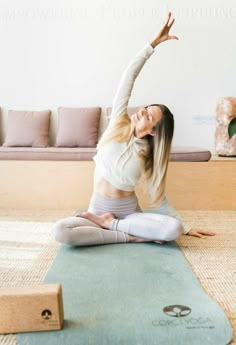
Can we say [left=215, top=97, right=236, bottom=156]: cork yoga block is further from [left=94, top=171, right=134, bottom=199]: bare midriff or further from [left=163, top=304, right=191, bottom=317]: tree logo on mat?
[left=163, top=304, right=191, bottom=317]: tree logo on mat

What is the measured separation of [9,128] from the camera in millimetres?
2924

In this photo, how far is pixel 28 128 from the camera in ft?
9.50

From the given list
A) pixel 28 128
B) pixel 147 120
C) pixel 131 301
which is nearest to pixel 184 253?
pixel 131 301

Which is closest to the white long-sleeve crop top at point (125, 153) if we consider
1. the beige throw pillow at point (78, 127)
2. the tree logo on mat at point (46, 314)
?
the tree logo on mat at point (46, 314)

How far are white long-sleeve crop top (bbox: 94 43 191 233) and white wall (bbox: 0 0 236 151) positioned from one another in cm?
139

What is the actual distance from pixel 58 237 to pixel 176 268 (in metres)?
0.55

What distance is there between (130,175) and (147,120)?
0.94 feet

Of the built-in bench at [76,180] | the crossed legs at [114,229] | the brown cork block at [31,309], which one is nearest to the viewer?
the brown cork block at [31,309]

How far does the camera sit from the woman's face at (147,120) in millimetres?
1547

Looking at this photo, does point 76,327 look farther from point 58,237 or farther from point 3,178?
point 3,178

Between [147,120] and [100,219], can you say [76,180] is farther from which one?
[147,120]

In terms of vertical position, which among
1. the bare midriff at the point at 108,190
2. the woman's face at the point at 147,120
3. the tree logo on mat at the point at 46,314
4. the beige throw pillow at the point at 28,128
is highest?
the woman's face at the point at 147,120

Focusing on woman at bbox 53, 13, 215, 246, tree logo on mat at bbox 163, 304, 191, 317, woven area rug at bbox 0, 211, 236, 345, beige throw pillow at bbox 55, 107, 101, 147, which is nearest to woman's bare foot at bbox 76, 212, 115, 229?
woman at bbox 53, 13, 215, 246

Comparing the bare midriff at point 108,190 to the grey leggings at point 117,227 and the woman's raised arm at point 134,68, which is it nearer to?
the grey leggings at point 117,227
